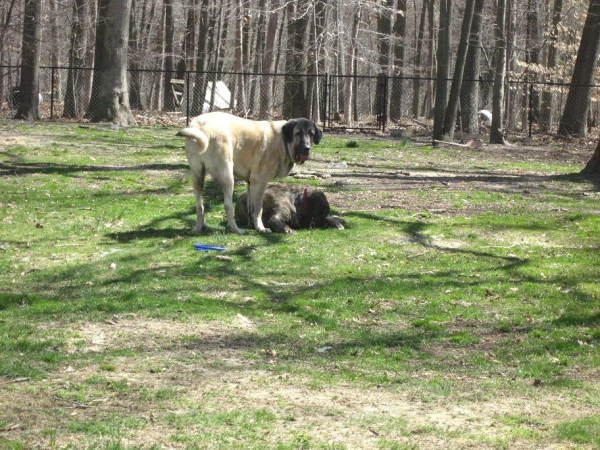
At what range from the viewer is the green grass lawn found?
19.5 ft

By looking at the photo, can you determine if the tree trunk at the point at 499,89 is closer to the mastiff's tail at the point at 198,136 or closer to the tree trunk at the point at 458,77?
the tree trunk at the point at 458,77

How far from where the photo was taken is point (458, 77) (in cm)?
2695

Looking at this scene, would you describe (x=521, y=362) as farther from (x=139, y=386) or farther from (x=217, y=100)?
(x=217, y=100)

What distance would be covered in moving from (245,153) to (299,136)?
0.77 metres

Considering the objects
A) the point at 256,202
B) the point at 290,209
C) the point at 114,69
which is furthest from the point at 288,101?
the point at 256,202

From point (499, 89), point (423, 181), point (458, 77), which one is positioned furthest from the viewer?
point (458, 77)

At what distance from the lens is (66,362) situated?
23.0 ft

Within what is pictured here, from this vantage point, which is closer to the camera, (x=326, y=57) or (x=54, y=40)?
(x=326, y=57)

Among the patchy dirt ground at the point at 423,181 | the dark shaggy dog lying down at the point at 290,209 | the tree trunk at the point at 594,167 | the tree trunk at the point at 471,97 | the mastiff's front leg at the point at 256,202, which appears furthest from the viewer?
the tree trunk at the point at 471,97

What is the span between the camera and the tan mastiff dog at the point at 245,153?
1186 centimetres

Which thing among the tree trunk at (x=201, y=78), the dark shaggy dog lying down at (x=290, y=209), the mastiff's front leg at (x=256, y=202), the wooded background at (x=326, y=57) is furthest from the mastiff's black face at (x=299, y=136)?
the tree trunk at (x=201, y=78)

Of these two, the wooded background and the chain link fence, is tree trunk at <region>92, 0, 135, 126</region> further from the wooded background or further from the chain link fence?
the chain link fence

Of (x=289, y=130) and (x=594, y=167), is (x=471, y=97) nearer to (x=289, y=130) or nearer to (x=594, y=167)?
(x=594, y=167)

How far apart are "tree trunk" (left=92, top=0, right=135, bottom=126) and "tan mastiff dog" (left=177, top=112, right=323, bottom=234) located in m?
14.2
